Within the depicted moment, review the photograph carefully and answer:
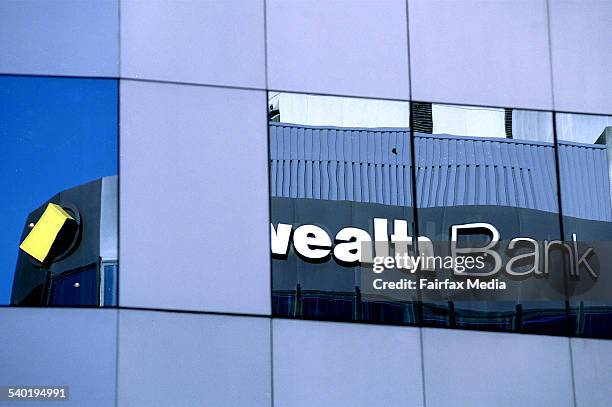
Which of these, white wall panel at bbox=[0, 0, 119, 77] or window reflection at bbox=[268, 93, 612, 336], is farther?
window reflection at bbox=[268, 93, 612, 336]

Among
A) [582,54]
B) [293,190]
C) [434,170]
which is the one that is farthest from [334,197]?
[582,54]

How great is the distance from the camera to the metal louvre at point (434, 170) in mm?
18438

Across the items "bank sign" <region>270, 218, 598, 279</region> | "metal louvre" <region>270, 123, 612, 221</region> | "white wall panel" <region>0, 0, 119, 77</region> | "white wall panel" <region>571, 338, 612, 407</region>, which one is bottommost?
"white wall panel" <region>571, 338, 612, 407</region>

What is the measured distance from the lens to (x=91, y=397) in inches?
659

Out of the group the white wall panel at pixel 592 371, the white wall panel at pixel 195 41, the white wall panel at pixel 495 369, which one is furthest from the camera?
the white wall panel at pixel 592 371

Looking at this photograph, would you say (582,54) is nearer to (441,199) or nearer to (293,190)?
(441,199)

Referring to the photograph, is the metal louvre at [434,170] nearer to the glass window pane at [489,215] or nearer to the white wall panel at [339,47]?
the glass window pane at [489,215]

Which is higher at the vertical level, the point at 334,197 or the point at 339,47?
the point at 339,47

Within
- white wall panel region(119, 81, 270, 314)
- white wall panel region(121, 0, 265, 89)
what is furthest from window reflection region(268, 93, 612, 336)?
white wall panel region(121, 0, 265, 89)

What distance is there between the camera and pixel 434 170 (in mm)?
18953

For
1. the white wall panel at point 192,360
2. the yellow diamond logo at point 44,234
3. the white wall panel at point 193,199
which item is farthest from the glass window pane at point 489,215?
the yellow diamond logo at point 44,234

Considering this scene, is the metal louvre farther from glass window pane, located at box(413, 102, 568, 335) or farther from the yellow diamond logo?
the yellow diamond logo

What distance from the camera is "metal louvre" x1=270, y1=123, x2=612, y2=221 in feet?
60.5

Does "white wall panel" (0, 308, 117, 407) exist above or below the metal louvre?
below
